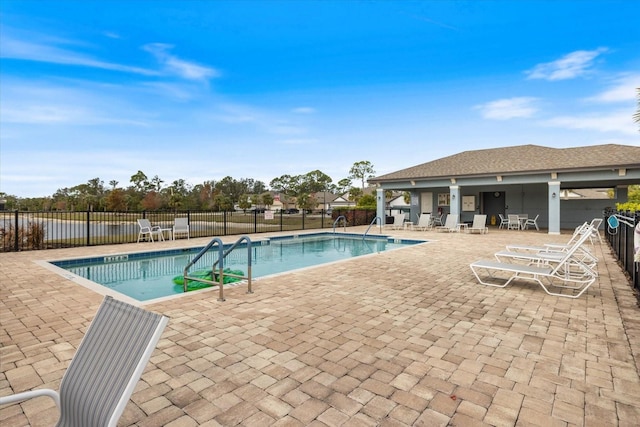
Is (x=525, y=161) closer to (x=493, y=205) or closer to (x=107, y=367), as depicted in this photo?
(x=493, y=205)

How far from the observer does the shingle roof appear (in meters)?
15.0

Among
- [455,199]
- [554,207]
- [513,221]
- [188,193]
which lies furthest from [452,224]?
[188,193]

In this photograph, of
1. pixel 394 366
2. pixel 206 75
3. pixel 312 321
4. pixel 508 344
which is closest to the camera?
pixel 394 366

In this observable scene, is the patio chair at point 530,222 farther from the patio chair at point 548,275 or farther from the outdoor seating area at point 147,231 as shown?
the outdoor seating area at point 147,231

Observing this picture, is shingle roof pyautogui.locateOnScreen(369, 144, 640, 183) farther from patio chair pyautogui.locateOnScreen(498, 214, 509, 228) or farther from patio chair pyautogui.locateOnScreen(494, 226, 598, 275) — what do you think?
patio chair pyautogui.locateOnScreen(494, 226, 598, 275)

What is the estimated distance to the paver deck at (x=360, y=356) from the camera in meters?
2.20

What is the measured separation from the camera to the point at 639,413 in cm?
219

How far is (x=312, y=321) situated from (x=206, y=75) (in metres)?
16.3

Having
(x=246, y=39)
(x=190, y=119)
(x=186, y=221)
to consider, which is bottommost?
(x=186, y=221)

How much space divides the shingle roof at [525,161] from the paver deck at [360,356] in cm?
1195

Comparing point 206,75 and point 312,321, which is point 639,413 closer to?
point 312,321

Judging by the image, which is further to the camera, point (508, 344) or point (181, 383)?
point (508, 344)

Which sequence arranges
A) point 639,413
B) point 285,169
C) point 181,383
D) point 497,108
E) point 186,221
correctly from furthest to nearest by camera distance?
point 285,169
point 497,108
point 186,221
point 181,383
point 639,413

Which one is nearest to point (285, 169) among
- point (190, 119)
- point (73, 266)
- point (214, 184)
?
point (214, 184)
